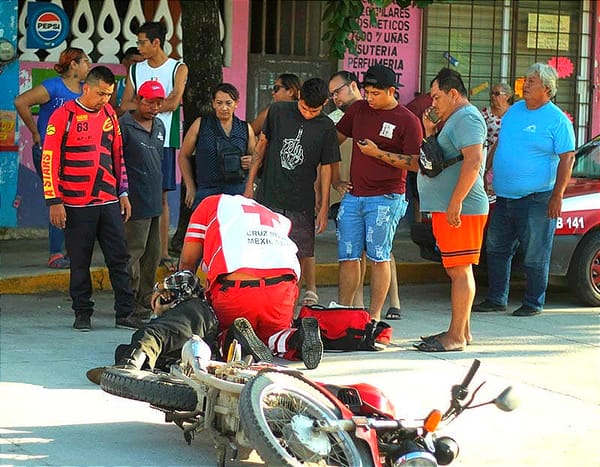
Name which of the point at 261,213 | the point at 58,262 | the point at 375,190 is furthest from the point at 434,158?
the point at 58,262

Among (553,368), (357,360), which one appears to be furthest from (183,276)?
(553,368)

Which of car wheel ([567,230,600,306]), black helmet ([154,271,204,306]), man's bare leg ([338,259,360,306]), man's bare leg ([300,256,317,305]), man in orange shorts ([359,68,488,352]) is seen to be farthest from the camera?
car wheel ([567,230,600,306])

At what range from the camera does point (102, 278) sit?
10.8 metres

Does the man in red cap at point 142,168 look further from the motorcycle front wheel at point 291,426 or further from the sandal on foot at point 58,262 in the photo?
the motorcycle front wheel at point 291,426

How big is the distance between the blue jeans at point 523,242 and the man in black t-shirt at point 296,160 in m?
1.77

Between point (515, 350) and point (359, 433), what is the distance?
151 inches

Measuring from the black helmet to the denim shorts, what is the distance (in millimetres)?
2261

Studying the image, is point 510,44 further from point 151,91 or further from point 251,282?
point 251,282

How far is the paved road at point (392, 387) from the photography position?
5965 millimetres

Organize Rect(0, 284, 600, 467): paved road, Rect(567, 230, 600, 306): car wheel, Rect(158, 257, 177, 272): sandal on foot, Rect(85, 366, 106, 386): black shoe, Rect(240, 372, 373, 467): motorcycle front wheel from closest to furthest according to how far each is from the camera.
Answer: Rect(240, 372, 373, 467): motorcycle front wheel, Rect(0, 284, 600, 467): paved road, Rect(85, 366, 106, 386): black shoe, Rect(567, 230, 600, 306): car wheel, Rect(158, 257, 177, 272): sandal on foot

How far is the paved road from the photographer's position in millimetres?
5965

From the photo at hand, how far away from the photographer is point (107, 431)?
6203 millimetres

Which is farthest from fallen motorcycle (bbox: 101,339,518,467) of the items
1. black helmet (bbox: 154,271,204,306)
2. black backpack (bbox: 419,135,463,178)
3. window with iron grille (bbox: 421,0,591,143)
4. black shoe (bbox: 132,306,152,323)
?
window with iron grille (bbox: 421,0,591,143)

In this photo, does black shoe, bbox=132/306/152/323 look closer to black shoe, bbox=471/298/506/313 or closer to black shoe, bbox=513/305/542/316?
black shoe, bbox=471/298/506/313
